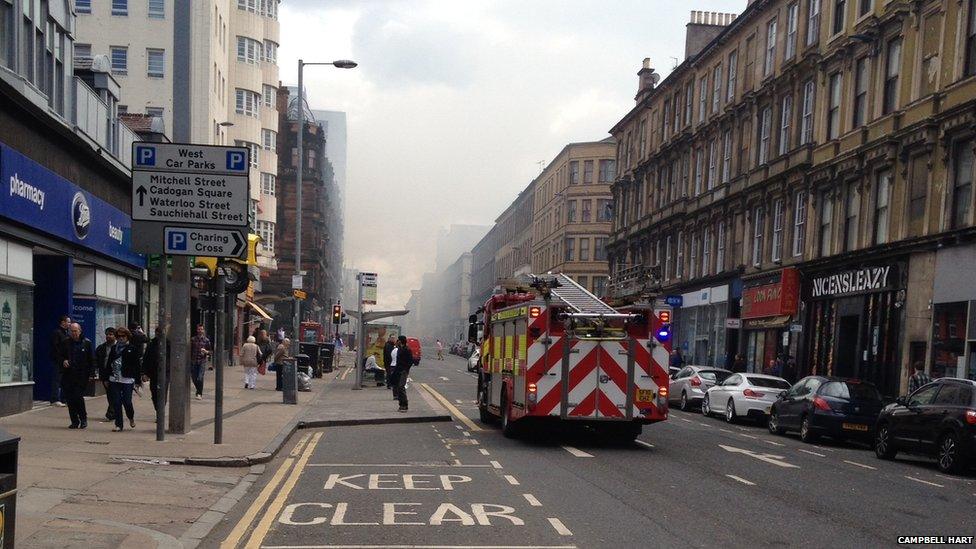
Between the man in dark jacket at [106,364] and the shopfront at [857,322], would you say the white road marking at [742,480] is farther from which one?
the shopfront at [857,322]

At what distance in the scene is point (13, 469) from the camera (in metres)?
5.67

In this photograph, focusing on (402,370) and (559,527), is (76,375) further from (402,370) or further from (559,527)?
(559,527)

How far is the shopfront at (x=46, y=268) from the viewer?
17562 millimetres

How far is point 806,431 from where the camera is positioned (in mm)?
21219

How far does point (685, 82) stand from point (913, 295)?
84.0 feet

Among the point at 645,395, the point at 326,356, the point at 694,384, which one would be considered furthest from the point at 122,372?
the point at 326,356

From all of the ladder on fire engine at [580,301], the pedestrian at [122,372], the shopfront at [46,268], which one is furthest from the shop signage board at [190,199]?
the ladder on fire engine at [580,301]

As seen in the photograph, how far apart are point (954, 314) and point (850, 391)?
22.9ft

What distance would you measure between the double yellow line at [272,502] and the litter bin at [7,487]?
2.71 metres

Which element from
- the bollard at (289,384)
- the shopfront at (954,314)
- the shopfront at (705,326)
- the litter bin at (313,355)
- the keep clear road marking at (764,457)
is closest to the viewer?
the keep clear road marking at (764,457)

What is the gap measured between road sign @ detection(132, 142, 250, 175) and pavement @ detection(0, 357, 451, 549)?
4.04m

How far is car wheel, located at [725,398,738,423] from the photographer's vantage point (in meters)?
26.0

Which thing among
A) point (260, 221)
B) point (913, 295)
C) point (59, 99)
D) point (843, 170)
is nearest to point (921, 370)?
point (913, 295)

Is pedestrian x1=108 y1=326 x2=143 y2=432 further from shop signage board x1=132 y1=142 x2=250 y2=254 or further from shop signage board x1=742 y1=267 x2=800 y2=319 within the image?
shop signage board x1=742 y1=267 x2=800 y2=319
